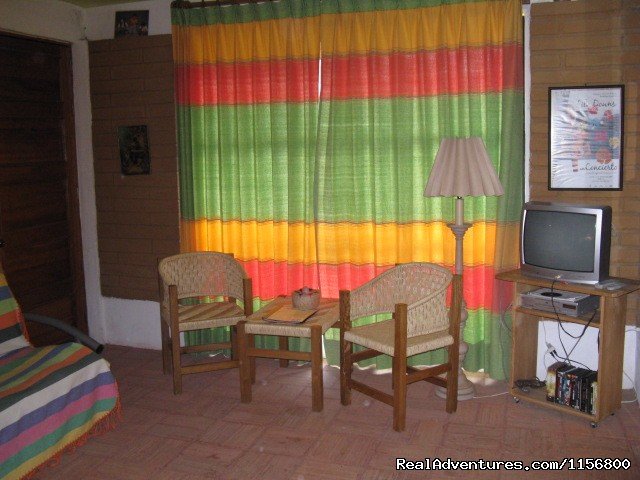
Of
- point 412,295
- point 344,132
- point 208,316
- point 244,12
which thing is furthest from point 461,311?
point 244,12

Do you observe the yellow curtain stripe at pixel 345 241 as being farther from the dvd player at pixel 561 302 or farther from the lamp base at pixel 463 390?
the lamp base at pixel 463 390

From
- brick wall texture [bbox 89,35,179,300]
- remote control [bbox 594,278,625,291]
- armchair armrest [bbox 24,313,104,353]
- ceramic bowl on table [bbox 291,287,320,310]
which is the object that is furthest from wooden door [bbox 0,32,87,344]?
remote control [bbox 594,278,625,291]

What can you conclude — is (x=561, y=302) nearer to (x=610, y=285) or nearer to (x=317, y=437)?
(x=610, y=285)

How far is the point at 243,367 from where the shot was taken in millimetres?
3764

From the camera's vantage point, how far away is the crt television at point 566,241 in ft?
10.9

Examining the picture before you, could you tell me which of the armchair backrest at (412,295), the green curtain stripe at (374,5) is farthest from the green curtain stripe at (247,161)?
the armchair backrest at (412,295)

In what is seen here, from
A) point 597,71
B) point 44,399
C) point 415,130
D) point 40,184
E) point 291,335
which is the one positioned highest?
point 597,71

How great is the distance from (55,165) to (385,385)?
2.82 metres

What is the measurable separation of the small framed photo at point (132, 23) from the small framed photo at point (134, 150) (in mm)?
660

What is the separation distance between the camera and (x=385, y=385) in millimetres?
4047

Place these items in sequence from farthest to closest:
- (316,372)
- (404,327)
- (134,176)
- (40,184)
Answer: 1. (134,176)
2. (40,184)
3. (316,372)
4. (404,327)

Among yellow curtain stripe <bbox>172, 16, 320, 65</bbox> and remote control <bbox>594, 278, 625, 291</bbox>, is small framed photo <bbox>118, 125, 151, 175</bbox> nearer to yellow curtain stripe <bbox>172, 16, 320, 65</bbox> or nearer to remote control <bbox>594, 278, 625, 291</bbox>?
yellow curtain stripe <bbox>172, 16, 320, 65</bbox>

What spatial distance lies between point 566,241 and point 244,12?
2462mm

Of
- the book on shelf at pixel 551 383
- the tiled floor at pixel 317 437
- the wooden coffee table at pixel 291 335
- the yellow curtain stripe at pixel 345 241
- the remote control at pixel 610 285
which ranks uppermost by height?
the yellow curtain stripe at pixel 345 241
